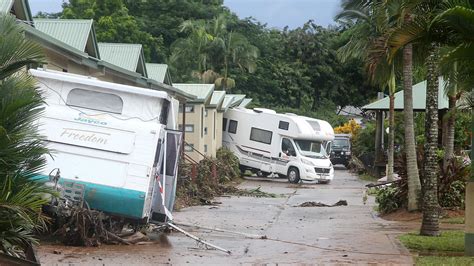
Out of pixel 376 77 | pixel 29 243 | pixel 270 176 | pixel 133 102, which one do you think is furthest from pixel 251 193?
pixel 29 243

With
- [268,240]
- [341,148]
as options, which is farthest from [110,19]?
[268,240]

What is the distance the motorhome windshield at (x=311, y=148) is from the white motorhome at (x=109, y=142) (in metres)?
22.4

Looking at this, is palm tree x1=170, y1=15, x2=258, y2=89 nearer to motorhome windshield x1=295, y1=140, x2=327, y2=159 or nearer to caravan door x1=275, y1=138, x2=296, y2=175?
motorhome windshield x1=295, y1=140, x2=327, y2=159

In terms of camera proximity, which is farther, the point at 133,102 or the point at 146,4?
the point at 146,4

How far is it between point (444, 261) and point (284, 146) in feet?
79.0

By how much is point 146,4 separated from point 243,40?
11563 mm

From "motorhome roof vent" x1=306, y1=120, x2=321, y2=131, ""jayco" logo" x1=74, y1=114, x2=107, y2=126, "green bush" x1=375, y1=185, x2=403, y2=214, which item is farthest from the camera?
"motorhome roof vent" x1=306, y1=120, x2=321, y2=131

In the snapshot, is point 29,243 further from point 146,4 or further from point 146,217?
point 146,4

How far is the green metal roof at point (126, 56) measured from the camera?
1013 inches

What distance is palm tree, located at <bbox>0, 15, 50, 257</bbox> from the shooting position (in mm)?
7957

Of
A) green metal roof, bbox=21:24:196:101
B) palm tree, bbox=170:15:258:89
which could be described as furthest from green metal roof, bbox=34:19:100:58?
palm tree, bbox=170:15:258:89

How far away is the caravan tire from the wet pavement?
10.4m

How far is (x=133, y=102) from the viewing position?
549 inches

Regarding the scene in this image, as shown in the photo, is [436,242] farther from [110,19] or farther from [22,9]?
[110,19]
